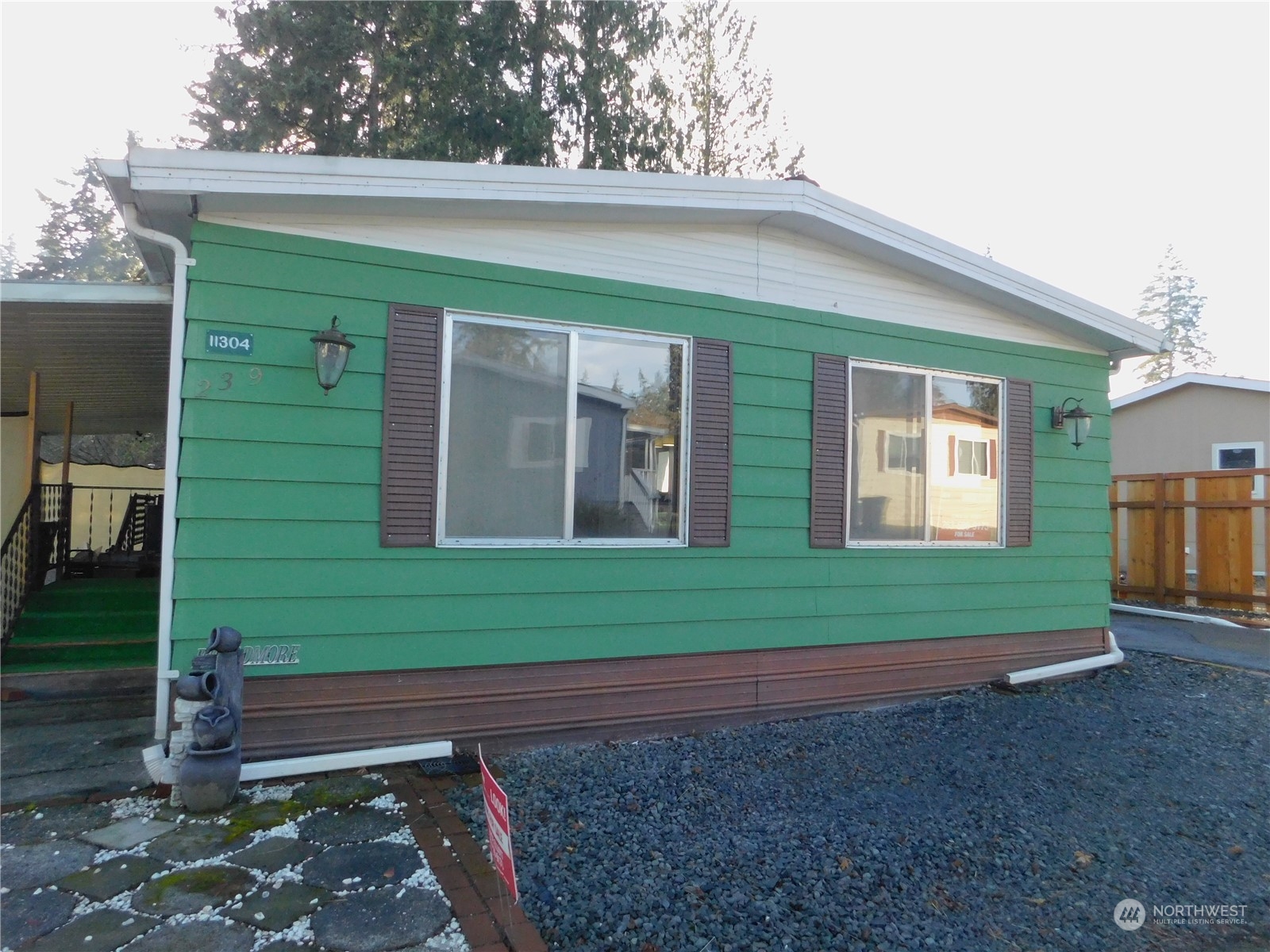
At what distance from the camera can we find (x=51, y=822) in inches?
136

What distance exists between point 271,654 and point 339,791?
2.40 feet

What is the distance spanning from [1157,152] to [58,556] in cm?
1370

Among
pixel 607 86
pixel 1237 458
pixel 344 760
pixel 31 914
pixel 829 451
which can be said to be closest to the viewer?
pixel 31 914

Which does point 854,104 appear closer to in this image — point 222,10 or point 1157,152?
point 1157,152

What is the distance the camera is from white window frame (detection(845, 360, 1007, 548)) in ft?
18.2

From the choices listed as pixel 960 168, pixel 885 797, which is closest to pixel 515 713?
pixel 885 797

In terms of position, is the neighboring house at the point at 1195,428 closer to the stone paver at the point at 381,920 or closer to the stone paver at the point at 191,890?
the stone paver at the point at 381,920

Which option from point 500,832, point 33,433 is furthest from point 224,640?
point 33,433

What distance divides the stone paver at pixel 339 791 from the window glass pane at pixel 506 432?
128 cm

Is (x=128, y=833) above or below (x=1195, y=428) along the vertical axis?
below

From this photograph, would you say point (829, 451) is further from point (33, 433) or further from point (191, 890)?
point (33, 433)

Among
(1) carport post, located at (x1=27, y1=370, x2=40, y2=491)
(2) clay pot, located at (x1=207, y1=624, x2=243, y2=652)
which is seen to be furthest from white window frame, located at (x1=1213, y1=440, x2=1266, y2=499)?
(1) carport post, located at (x1=27, y1=370, x2=40, y2=491)

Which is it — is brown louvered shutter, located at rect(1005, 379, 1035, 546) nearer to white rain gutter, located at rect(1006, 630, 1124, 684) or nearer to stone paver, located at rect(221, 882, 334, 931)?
white rain gutter, located at rect(1006, 630, 1124, 684)

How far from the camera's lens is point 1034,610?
6.32 m
